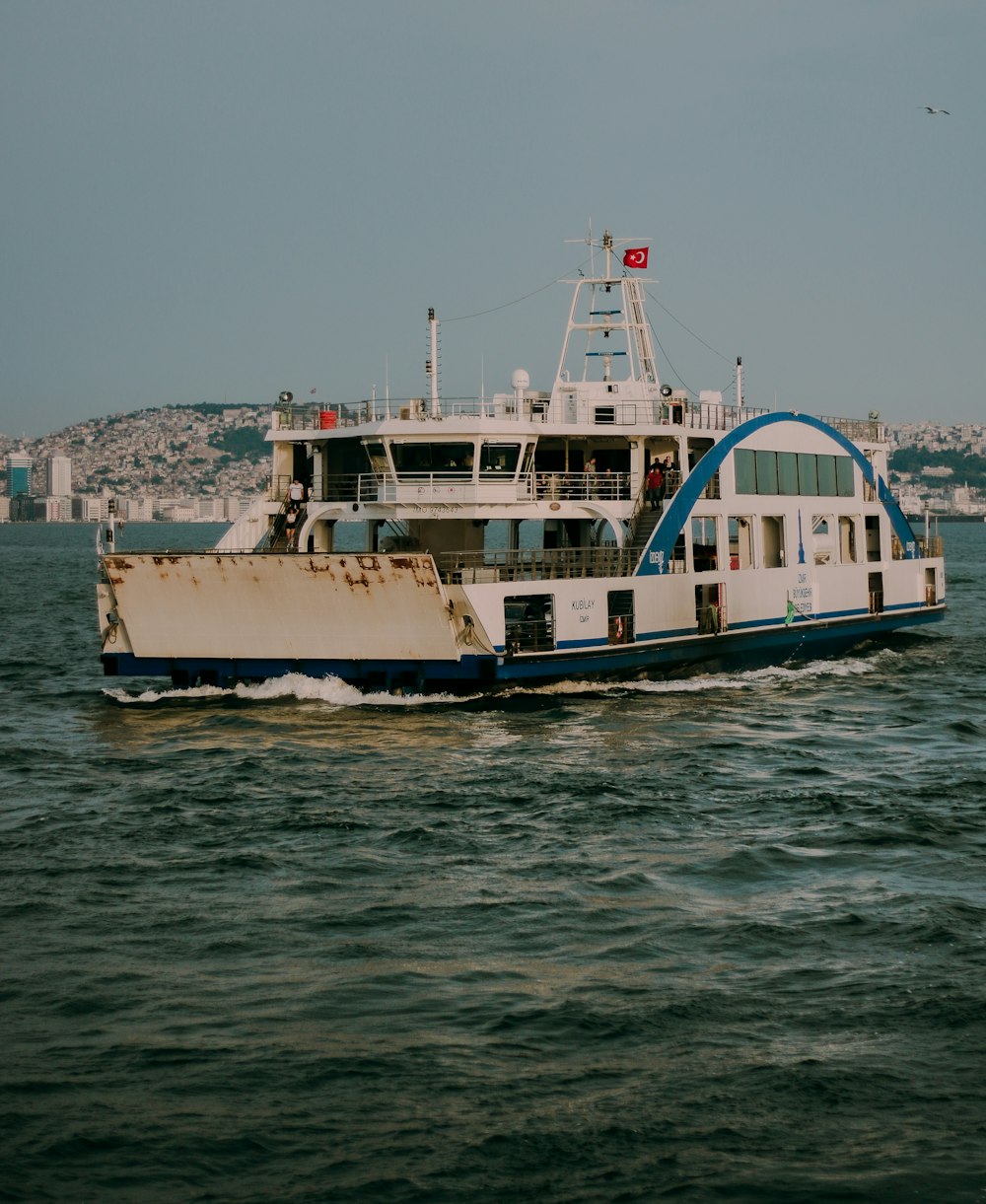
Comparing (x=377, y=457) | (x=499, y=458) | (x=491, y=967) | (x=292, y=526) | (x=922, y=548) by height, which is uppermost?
(x=377, y=457)

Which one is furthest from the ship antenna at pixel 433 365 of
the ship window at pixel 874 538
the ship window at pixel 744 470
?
the ship window at pixel 874 538

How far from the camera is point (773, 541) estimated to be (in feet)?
117

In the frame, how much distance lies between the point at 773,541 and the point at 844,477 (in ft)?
13.3

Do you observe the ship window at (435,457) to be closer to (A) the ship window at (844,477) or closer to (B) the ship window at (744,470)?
(B) the ship window at (744,470)

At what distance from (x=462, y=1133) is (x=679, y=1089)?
5.48 ft

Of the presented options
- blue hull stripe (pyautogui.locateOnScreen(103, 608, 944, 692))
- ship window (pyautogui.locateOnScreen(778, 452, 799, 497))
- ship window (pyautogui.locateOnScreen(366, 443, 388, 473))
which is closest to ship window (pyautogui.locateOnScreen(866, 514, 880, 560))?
ship window (pyautogui.locateOnScreen(778, 452, 799, 497))

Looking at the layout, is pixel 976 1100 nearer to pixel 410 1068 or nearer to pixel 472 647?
pixel 410 1068

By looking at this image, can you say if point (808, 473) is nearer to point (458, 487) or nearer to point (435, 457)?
point (458, 487)

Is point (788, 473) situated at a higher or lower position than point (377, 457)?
lower

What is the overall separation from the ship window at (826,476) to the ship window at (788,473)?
1.41 metres

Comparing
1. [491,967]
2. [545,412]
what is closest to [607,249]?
[545,412]

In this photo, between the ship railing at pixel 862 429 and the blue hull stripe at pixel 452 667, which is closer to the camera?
the blue hull stripe at pixel 452 667

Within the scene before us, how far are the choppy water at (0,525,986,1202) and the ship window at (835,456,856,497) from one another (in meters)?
14.3

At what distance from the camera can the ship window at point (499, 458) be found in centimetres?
→ 3036
